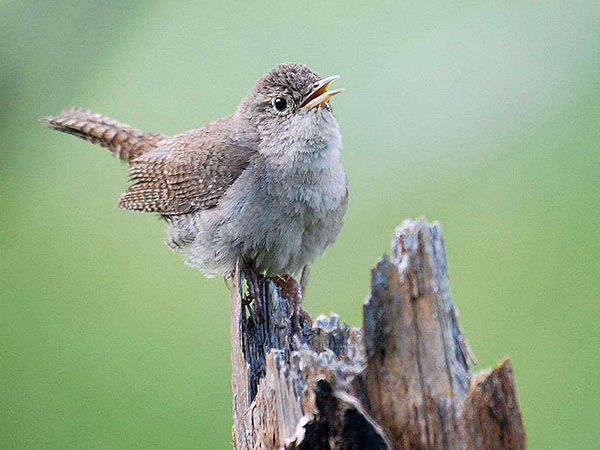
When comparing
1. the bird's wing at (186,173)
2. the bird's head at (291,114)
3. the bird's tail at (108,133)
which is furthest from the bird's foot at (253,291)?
the bird's tail at (108,133)

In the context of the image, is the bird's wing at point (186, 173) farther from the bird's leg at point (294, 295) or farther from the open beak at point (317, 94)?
the bird's leg at point (294, 295)

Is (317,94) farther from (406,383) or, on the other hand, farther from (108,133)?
(406,383)

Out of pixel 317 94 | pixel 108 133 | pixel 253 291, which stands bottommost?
pixel 253 291

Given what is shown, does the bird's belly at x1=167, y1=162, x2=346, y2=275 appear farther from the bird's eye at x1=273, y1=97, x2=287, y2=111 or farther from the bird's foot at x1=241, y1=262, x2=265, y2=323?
the bird's eye at x1=273, y1=97, x2=287, y2=111

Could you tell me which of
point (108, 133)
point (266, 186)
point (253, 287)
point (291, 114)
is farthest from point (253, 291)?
point (108, 133)

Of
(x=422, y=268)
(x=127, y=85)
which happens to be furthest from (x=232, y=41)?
(x=422, y=268)

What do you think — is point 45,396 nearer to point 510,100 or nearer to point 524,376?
point 524,376
